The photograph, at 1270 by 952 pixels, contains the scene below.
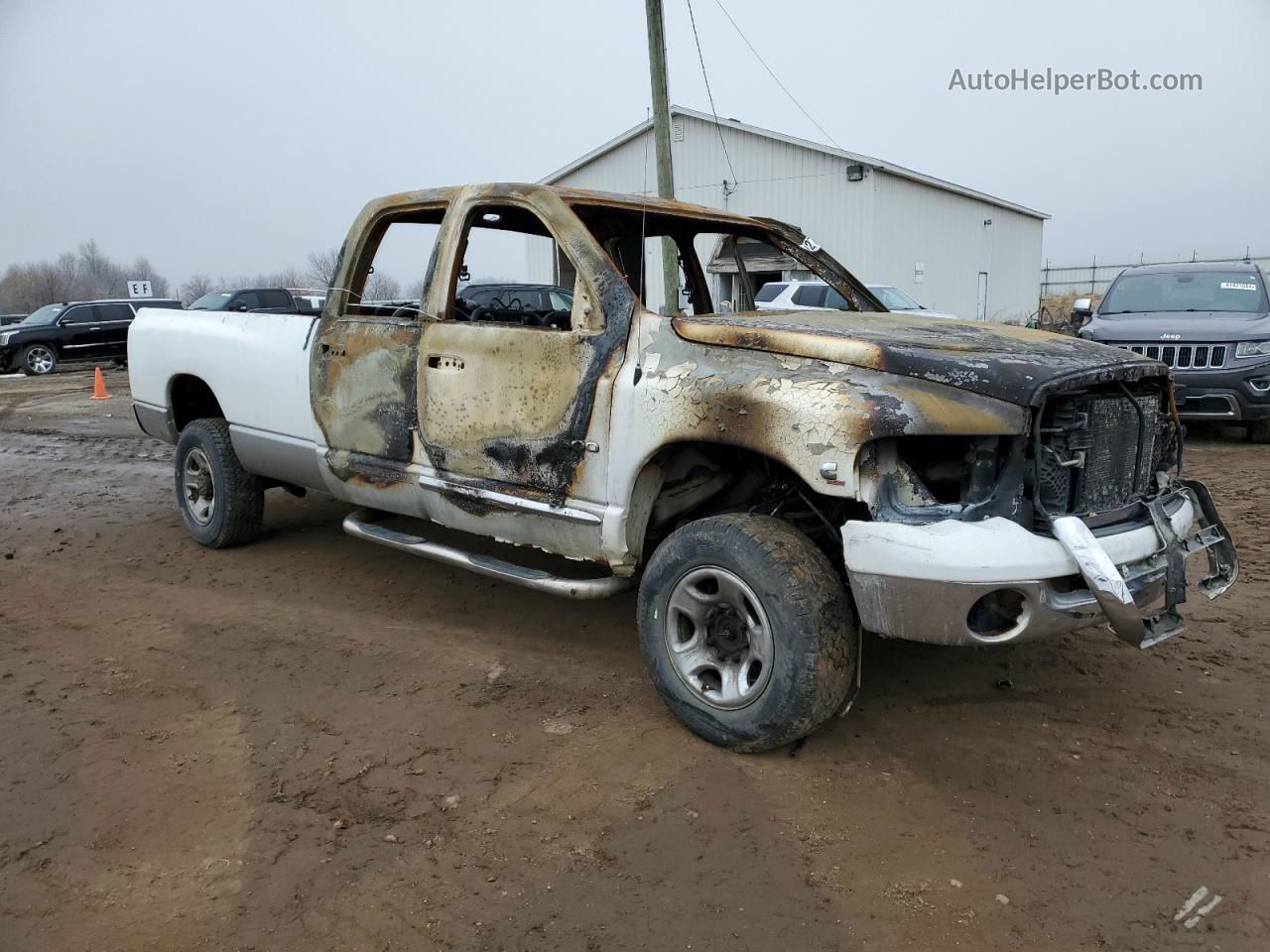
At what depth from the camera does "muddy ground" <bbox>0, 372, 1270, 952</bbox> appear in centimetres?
236

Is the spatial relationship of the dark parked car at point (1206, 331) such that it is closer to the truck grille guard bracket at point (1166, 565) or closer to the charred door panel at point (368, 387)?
the truck grille guard bracket at point (1166, 565)

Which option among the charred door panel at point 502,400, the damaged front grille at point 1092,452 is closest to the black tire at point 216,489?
the charred door panel at point 502,400

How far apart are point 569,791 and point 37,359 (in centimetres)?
2237

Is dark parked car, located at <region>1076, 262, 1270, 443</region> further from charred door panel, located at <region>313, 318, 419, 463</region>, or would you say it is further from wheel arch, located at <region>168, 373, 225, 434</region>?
wheel arch, located at <region>168, 373, 225, 434</region>

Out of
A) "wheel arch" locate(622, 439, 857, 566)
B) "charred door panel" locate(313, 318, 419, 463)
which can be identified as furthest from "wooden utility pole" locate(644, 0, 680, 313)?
"wheel arch" locate(622, 439, 857, 566)

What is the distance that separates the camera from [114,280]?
83.4 metres

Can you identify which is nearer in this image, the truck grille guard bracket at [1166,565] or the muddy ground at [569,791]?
the muddy ground at [569,791]

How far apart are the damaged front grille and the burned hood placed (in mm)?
99

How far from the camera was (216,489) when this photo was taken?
547 centimetres

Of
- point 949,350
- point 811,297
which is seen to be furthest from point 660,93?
point 949,350

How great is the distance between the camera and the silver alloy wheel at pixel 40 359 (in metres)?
20.6

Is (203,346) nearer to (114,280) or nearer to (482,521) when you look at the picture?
(482,521)

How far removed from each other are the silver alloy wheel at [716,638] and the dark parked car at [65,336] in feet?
69.9

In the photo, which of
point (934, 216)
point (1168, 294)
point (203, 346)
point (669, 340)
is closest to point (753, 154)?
point (934, 216)
